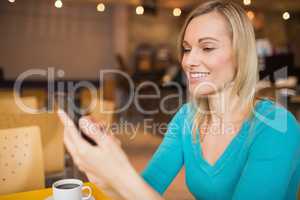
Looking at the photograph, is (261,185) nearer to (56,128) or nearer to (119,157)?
(119,157)

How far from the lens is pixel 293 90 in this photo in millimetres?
3965

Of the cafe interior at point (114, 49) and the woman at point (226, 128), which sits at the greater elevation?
the cafe interior at point (114, 49)

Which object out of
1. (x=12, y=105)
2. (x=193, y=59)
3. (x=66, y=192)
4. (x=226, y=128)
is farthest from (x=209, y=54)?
(x=12, y=105)

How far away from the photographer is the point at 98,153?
1.95 feet

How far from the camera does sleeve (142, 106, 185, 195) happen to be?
3.98 feet

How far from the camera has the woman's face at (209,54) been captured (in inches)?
43.6

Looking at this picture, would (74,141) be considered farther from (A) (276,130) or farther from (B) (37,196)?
(A) (276,130)

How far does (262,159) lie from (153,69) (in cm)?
812

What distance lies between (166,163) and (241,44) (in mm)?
506

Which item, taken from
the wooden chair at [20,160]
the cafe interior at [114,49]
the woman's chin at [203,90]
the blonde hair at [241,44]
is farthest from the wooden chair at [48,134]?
the cafe interior at [114,49]

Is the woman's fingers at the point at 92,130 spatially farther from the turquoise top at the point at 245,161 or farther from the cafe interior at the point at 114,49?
the cafe interior at the point at 114,49

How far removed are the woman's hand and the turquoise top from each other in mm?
447

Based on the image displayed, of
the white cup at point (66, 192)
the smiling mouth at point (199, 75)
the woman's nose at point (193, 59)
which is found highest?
the woman's nose at point (193, 59)

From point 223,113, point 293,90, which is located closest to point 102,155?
point 223,113
